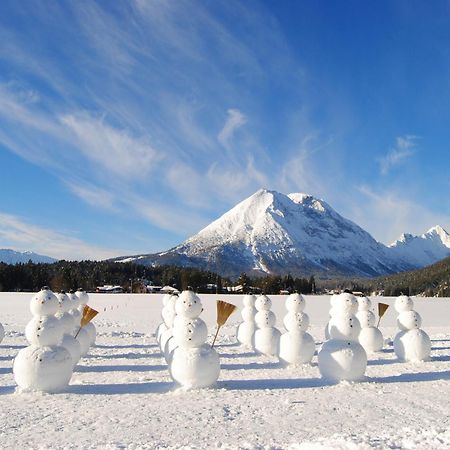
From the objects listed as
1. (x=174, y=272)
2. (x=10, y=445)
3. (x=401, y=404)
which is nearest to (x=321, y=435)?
(x=401, y=404)

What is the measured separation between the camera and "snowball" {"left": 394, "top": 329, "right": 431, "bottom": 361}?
42.6 feet

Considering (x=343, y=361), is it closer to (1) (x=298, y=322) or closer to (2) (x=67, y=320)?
(1) (x=298, y=322)

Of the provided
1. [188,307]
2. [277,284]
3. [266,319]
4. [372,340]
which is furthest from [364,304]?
[277,284]

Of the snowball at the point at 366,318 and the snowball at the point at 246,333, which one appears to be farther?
the snowball at the point at 246,333

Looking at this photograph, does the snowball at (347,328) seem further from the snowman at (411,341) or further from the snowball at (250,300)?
the snowball at (250,300)

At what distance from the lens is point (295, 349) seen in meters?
12.0

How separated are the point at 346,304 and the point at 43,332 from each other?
6405 millimetres

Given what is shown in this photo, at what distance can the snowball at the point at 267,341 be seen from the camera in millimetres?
13883

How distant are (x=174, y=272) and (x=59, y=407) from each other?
99.3 m

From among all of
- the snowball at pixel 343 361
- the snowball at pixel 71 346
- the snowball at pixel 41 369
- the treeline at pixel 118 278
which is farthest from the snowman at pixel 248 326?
the treeline at pixel 118 278

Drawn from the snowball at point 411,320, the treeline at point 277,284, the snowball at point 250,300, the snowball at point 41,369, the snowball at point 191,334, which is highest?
the treeline at point 277,284

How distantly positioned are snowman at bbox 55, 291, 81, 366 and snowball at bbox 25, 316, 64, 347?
2.52 ft

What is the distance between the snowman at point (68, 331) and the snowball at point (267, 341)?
5.09 meters

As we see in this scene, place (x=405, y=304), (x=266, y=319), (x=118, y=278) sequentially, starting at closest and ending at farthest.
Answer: (x=405, y=304) < (x=266, y=319) < (x=118, y=278)
